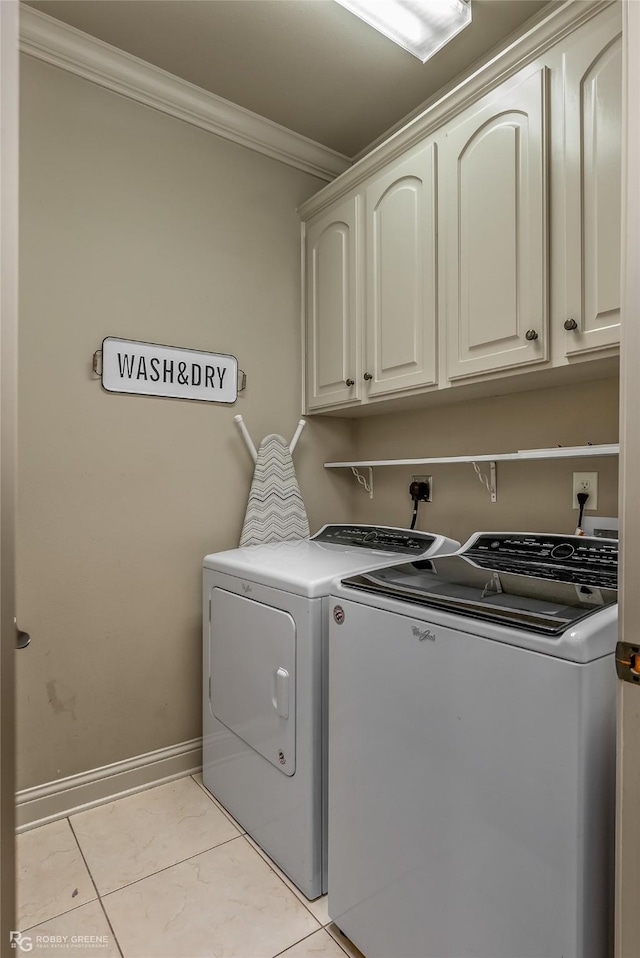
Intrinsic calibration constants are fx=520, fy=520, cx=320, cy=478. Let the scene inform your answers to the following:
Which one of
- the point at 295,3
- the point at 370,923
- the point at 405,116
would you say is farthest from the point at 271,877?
the point at 405,116

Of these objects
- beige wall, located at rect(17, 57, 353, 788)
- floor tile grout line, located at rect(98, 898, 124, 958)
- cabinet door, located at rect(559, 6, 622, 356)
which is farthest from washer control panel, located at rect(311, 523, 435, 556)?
floor tile grout line, located at rect(98, 898, 124, 958)

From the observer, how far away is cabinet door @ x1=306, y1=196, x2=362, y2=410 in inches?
84.5

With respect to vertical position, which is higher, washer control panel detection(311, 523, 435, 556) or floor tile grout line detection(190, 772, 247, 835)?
washer control panel detection(311, 523, 435, 556)

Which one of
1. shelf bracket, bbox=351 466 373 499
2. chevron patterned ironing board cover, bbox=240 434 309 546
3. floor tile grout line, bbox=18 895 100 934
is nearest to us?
floor tile grout line, bbox=18 895 100 934

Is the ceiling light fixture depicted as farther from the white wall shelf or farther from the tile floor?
the tile floor

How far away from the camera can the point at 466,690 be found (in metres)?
1.03

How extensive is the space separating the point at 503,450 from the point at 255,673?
3.89ft

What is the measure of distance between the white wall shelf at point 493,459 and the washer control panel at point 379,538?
277mm

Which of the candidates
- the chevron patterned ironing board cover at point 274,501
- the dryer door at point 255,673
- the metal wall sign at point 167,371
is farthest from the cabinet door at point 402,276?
the dryer door at point 255,673

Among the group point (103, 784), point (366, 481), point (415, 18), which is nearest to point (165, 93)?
point (415, 18)

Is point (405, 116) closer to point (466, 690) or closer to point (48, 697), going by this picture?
point (466, 690)

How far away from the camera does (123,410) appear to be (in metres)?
2.00

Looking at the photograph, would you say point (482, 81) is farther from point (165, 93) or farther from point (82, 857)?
point (82, 857)

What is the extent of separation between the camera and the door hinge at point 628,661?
70 cm
